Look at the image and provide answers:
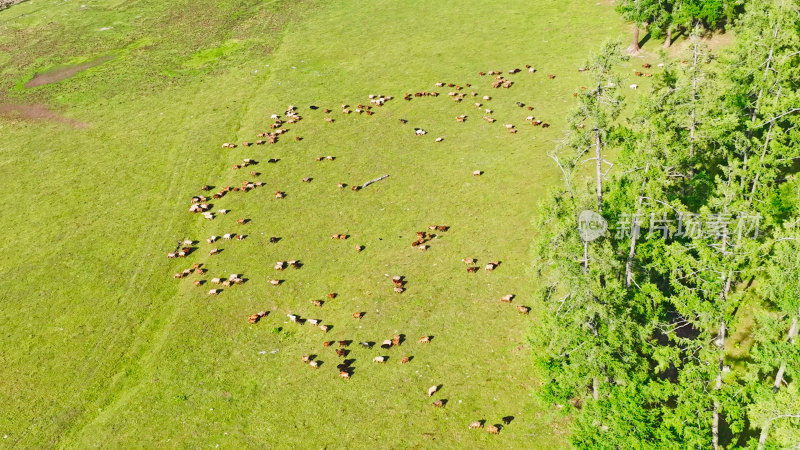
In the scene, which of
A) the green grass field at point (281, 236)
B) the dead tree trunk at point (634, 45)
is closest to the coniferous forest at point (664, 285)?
the green grass field at point (281, 236)

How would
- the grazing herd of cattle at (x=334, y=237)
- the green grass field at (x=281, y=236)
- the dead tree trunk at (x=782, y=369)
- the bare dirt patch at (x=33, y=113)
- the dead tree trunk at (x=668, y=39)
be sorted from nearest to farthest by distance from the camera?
1. the dead tree trunk at (x=782, y=369)
2. the green grass field at (x=281, y=236)
3. the grazing herd of cattle at (x=334, y=237)
4. the dead tree trunk at (x=668, y=39)
5. the bare dirt patch at (x=33, y=113)

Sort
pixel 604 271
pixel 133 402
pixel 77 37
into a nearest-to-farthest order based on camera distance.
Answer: pixel 604 271 < pixel 133 402 < pixel 77 37

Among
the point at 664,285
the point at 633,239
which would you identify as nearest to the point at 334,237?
the point at 633,239

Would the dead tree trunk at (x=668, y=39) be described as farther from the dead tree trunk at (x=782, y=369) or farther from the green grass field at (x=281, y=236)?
the dead tree trunk at (x=782, y=369)

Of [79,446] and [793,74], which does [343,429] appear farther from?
[793,74]

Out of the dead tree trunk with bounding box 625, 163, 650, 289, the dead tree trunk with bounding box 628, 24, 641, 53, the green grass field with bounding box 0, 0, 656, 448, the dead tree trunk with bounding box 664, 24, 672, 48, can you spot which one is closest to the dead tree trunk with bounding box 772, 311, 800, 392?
the dead tree trunk with bounding box 625, 163, 650, 289

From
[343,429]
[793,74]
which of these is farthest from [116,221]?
[793,74]
